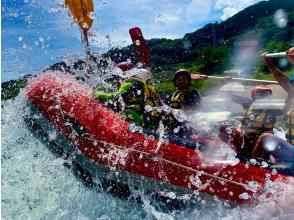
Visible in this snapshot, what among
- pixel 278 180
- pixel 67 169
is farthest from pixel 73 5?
pixel 278 180

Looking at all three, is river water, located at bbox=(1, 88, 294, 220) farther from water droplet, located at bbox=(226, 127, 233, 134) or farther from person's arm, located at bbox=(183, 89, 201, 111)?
person's arm, located at bbox=(183, 89, 201, 111)

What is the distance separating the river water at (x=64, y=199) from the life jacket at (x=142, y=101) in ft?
2.88

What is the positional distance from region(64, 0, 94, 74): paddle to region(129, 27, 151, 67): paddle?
1.22m

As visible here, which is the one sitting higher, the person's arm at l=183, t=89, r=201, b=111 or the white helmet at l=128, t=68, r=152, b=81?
the white helmet at l=128, t=68, r=152, b=81

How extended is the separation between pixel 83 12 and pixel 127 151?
7.12ft

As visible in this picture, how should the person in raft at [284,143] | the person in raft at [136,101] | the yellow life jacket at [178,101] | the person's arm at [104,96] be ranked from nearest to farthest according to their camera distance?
the person in raft at [284,143], the person in raft at [136,101], the person's arm at [104,96], the yellow life jacket at [178,101]

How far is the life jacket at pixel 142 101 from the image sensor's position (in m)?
4.80

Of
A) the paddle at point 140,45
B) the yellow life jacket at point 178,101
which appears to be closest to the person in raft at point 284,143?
the yellow life jacket at point 178,101

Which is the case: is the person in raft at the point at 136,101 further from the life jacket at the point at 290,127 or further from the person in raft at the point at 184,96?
the life jacket at the point at 290,127

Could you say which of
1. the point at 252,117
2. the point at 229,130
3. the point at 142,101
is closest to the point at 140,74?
the point at 142,101

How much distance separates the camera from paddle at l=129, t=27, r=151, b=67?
680 cm

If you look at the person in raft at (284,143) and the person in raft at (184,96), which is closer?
the person in raft at (284,143)

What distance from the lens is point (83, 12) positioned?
18.2 ft

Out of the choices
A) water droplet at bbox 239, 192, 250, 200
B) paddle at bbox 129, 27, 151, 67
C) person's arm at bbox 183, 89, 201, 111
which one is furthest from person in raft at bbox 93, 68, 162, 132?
paddle at bbox 129, 27, 151, 67
